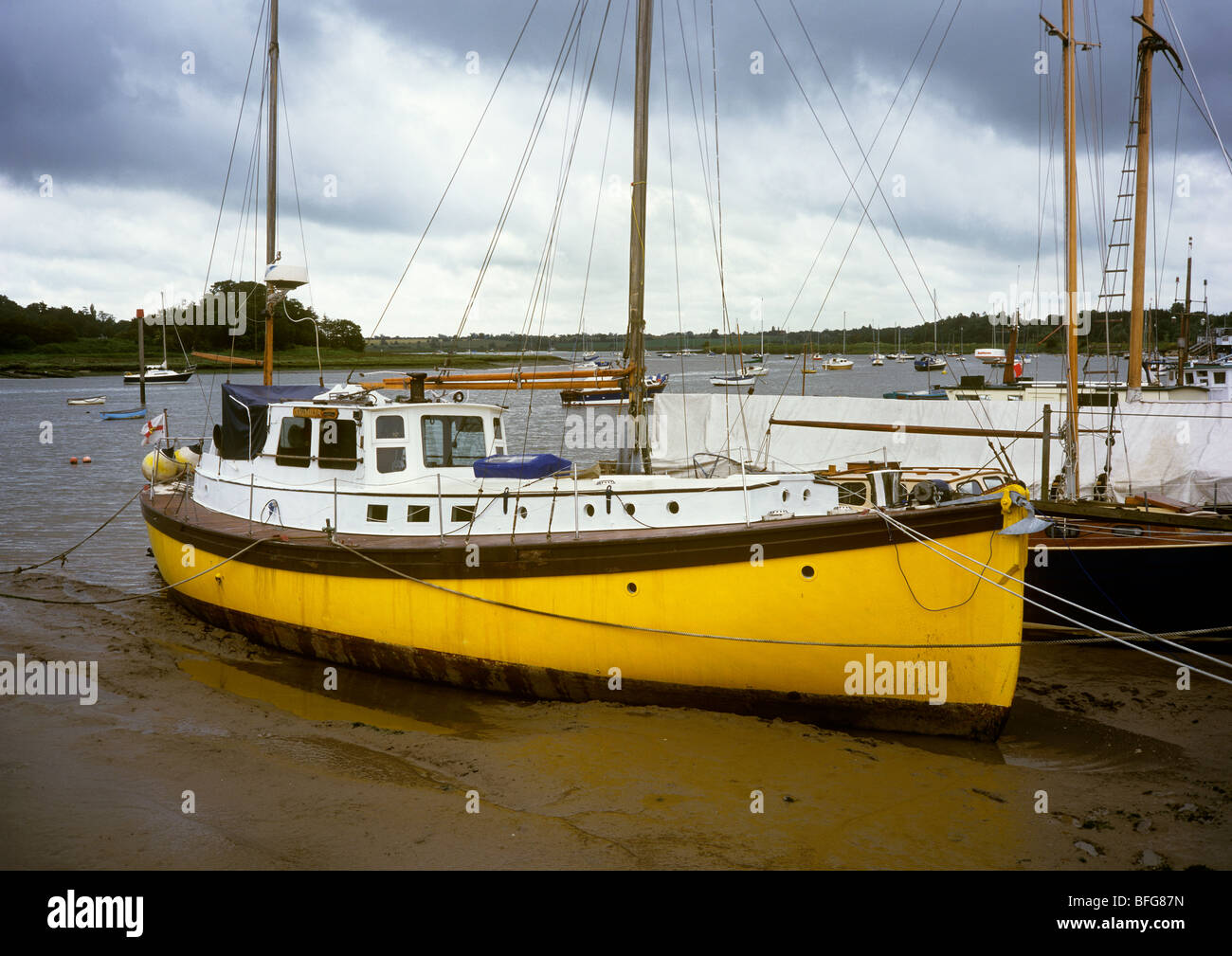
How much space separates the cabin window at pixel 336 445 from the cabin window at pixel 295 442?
1.13 feet

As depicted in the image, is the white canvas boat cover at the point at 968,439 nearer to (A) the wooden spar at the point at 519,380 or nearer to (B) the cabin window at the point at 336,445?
(A) the wooden spar at the point at 519,380

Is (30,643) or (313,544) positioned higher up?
(313,544)

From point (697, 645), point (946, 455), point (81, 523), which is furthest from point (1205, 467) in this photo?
point (81, 523)

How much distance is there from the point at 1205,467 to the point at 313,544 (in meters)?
15.3

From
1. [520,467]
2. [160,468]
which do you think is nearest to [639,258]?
[520,467]

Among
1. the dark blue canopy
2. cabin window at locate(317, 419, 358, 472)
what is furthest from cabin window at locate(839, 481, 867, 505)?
the dark blue canopy

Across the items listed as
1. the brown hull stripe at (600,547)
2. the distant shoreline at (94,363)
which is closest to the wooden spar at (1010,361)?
the brown hull stripe at (600,547)

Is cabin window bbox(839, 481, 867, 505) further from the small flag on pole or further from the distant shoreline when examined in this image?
the distant shoreline

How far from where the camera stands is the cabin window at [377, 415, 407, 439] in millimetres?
11172

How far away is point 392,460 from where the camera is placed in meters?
11.2

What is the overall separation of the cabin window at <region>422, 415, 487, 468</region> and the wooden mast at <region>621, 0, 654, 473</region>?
82.4 inches

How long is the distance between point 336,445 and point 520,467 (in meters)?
2.93
